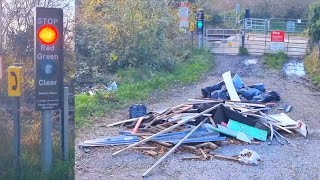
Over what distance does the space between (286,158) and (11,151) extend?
15.6ft

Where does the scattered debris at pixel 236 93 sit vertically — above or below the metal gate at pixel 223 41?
below

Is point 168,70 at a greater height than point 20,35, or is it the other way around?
point 20,35

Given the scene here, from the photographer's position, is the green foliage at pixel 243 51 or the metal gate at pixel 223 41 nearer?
the green foliage at pixel 243 51

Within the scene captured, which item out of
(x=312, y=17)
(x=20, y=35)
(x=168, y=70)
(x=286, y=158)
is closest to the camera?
(x=286, y=158)

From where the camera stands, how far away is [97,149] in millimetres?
11703

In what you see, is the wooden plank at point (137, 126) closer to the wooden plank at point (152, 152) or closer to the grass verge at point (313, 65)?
the wooden plank at point (152, 152)

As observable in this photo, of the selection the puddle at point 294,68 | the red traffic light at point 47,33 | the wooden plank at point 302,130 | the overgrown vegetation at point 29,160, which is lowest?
the puddle at point 294,68

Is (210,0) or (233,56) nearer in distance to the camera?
(233,56)

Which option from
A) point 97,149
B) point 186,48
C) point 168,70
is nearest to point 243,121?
point 97,149

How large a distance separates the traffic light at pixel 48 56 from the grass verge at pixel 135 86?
541 centimetres

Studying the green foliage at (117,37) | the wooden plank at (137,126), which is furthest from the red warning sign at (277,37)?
the wooden plank at (137,126)

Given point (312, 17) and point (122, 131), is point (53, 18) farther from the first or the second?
point (312, 17)

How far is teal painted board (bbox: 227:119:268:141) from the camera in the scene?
42.3 ft

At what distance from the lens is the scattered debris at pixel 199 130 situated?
11.6m
